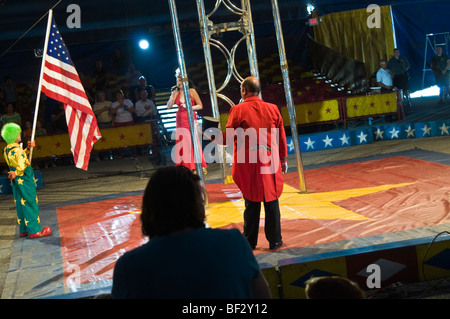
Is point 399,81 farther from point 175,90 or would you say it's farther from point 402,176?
point 175,90

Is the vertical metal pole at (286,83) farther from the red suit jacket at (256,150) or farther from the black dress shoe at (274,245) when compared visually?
the black dress shoe at (274,245)

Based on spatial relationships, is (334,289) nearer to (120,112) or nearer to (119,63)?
(120,112)

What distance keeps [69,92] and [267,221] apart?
10.9 feet

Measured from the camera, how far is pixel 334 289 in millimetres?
2506

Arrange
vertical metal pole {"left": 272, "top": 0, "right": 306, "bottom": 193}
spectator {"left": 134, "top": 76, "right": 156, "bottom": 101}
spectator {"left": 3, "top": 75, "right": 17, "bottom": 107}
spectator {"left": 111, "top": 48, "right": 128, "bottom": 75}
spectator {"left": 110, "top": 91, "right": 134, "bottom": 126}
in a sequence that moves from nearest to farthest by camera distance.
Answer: vertical metal pole {"left": 272, "top": 0, "right": 306, "bottom": 193}
spectator {"left": 110, "top": 91, "right": 134, "bottom": 126}
spectator {"left": 134, "top": 76, "right": 156, "bottom": 101}
spectator {"left": 3, "top": 75, "right": 17, "bottom": 107}
spectator {"left": 111, "top": 48, "right": 128, "bottom": 75}

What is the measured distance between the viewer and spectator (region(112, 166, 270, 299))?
7.29 feet

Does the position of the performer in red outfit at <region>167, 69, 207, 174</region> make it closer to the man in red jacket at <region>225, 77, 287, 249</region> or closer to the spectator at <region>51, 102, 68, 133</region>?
the man in red jacket at <region>225, 77, 287, 249</region>

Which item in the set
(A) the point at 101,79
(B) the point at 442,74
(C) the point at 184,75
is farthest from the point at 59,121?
(B) the point at 442,74

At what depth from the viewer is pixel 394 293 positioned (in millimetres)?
4402

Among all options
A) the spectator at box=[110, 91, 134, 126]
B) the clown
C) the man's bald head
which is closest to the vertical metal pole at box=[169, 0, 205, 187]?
the man's bald head

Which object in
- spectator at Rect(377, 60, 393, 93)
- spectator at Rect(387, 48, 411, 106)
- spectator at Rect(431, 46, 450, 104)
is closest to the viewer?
spectator at Rect(377, 60, 393, 93)

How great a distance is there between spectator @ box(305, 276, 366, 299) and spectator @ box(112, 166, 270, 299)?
11.6 inches
